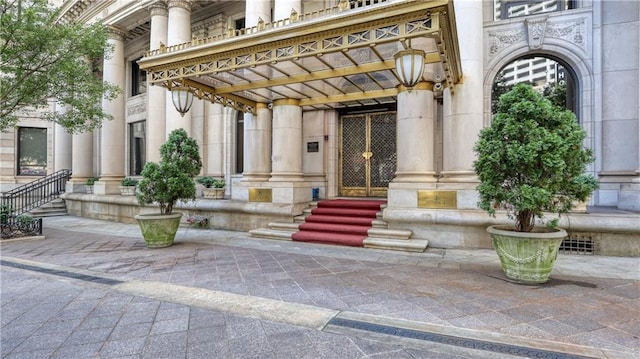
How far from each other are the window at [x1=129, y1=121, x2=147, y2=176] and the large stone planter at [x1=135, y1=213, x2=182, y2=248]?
1227cm

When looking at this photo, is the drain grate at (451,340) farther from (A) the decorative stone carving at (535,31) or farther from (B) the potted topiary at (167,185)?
(A) the decorative stone carving at (535,31)

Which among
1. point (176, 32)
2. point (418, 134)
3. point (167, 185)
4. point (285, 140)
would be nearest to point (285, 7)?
point (285, 140)

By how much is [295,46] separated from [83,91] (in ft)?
26.0

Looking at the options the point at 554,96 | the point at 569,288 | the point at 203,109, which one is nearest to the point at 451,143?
the point at 569,288

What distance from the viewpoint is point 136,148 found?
62.7 feet

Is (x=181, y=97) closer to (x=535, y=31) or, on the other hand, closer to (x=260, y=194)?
(x=260, y=194)

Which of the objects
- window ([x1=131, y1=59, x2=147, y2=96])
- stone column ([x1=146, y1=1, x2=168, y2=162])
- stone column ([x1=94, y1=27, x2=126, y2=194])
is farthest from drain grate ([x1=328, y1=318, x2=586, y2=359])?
window ([x1=131, y1=59, x2=147, y2=96])

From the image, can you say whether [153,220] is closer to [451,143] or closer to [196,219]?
[196,219]

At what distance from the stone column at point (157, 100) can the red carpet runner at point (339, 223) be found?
8.48m

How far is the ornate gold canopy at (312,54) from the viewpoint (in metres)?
6.00

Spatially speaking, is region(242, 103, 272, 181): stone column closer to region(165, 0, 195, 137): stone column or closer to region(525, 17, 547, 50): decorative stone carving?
region(165, 0, 195, 137): stone column

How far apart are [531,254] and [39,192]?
23.7 m

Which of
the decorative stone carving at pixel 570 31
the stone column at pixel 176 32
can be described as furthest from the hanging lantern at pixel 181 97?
the decorative stone carving at pixel 570 31

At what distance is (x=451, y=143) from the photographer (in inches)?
344
